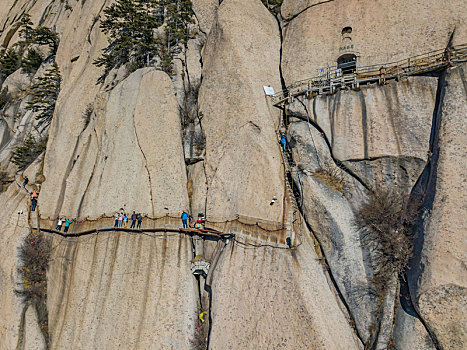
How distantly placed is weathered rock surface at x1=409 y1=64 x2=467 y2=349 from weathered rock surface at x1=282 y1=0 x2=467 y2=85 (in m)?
4.46

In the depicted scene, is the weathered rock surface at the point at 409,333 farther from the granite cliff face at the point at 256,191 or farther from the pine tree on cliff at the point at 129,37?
the pine tree on cliff at the point at 129,37

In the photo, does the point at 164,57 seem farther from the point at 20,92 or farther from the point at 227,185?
the point at 20,92

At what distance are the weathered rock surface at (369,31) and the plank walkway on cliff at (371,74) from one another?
1.55 feet

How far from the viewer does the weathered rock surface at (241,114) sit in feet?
65.3

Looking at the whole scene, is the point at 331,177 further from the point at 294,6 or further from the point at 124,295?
the point at 294,6

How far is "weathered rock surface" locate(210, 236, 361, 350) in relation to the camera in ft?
51.3

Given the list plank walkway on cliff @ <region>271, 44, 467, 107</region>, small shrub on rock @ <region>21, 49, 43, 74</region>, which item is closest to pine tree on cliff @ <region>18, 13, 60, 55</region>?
small shrub on rock @ <region>21, 49, 43, 74</region>

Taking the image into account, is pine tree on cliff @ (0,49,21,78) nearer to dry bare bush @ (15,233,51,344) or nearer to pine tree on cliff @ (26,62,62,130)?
pine tree on cliff @ (26,62,62,130)

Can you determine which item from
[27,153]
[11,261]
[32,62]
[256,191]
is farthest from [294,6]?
[32,62]

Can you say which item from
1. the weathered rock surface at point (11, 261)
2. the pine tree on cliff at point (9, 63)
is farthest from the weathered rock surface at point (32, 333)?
the pine tree on cliff at point (9, 63)

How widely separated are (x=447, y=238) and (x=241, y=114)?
1202cm

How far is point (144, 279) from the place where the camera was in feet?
64.7

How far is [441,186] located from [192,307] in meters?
12.7

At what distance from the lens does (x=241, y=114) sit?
2169 cm
